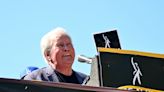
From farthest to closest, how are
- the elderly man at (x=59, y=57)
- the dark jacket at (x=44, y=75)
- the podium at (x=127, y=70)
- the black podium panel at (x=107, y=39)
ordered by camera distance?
1. the elderly man at (x=59, y=57)
2. the dark jacket at (x=44, y=75)
3. the black podium panel at (x=107, y=39)
4. the podium at (x=127, y=70)

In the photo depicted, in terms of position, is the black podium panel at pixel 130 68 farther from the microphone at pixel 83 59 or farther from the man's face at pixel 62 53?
the man's face at pixel 62 53

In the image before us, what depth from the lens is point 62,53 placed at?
4398mm

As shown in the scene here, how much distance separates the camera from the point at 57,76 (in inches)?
171

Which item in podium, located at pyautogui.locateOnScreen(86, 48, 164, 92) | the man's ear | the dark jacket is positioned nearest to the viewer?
podium, located at pyautogui.locateOnScreen(86, 48, 164, 92)

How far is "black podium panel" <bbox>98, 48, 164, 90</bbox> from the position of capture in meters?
3.47

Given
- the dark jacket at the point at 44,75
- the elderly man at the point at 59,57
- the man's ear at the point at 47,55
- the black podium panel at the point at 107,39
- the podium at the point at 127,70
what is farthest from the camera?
the man's ear at the point at 47,55

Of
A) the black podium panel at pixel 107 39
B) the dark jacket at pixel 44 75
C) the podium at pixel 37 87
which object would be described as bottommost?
the dark jacket at pixel 44 75

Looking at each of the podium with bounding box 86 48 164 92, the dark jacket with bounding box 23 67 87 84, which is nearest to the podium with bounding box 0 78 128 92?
the podium with bounding box 86 48 164 92

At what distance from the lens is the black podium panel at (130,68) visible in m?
3.47

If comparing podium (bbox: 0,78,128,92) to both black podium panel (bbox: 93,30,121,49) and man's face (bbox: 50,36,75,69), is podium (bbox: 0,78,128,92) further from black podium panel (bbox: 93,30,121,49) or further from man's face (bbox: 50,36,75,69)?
man's face (bbox: 50,36,75,69)

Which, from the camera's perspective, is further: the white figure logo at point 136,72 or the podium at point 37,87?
the white figure logo at point 136,72

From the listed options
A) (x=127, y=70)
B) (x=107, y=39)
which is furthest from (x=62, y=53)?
(x=127, y=70)

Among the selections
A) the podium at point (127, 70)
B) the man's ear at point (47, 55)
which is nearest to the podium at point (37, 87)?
the podium at point (127, 70)

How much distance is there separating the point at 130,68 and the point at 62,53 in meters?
1.03
